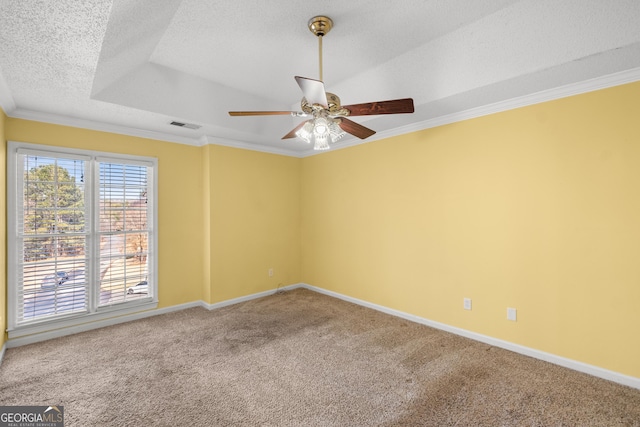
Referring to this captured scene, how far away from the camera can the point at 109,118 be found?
3.39 meters

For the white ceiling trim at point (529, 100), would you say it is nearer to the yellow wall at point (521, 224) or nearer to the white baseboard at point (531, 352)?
the yellow wall at point (521, 224)

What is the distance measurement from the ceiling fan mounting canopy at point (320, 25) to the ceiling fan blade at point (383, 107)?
0.76 m

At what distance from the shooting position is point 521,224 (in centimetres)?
289

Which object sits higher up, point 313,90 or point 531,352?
point 313,90

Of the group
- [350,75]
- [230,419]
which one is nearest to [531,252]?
[350,75]

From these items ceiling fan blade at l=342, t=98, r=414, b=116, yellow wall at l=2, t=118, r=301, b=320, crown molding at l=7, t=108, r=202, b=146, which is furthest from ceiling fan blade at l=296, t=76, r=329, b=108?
crown molding at l=7, t=108, r=202, b=146

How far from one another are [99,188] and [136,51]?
1884mm

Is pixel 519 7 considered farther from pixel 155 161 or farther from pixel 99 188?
pixel 99 188

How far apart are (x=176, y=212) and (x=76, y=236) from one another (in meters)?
1.14

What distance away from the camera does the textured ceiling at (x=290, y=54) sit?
1942mm

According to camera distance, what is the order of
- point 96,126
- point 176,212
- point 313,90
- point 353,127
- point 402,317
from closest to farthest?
1. point 313,90
2. point 353,127
3. point 96,126
4. point 402,317
5. point 176,212

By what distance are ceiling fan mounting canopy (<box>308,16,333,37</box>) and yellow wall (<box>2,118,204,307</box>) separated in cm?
270

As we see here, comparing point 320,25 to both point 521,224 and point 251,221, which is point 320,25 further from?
point 251,221

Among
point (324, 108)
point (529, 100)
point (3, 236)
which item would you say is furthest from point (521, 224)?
point (3, 236)
